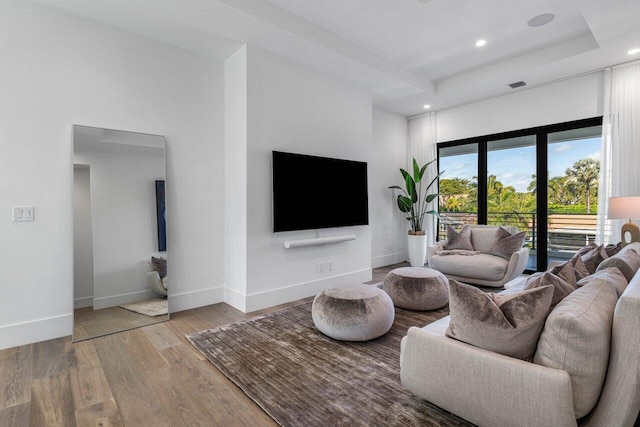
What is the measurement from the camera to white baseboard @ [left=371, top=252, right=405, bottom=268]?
5.95 meters

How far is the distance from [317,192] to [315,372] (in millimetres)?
2356

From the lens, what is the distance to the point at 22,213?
8.97 ft

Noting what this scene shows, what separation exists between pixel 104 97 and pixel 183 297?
217 cm

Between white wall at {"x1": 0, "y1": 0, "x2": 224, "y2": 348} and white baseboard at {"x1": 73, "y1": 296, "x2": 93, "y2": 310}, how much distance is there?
55 millimetres

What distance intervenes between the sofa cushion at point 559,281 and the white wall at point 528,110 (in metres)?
3.86

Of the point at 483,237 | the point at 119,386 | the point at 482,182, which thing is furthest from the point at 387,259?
the point at 119,386

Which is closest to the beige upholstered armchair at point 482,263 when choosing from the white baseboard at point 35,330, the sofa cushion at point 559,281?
the sofa cushion at point 559,281

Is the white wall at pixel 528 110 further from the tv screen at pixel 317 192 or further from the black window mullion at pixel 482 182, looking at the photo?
the tv screen at pixel 317 192

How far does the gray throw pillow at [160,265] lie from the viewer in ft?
11.2

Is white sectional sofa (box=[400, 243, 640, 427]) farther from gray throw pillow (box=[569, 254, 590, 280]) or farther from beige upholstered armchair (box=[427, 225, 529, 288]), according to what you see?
beige upholstered armchair (box=[427, 225, 529, 288])

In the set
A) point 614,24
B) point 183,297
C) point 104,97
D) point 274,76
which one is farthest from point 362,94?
point 183,297

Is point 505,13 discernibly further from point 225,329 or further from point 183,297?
point 183,297

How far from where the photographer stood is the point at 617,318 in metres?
1.33

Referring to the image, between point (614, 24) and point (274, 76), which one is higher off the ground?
point (614, 24)
